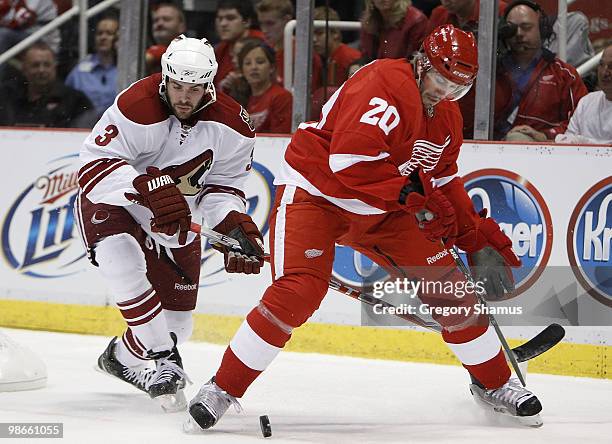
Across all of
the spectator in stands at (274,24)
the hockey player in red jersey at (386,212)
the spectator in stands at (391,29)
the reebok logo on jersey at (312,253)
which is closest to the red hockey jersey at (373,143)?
the hockey player in red jersey at (386,212)

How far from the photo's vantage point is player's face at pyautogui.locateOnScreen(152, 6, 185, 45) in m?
5.65

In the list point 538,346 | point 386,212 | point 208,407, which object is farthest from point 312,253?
point 538,346

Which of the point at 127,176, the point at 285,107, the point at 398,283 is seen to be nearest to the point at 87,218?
the point at 127,176

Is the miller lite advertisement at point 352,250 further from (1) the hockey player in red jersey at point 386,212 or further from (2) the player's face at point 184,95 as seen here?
(2) the player's face at point 184,95

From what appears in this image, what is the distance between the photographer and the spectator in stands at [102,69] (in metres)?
5.76

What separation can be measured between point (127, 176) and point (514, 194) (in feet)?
6.03

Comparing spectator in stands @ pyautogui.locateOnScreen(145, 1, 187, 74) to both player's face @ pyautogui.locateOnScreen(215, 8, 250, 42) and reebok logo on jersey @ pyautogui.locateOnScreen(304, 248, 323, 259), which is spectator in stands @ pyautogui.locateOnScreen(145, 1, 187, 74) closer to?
player's face @ pyautogui.locateOnScreen(215, 8, 250, 42)

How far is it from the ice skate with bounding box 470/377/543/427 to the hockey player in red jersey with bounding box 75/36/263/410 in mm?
851

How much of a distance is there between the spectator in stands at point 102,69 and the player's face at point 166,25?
0.21m

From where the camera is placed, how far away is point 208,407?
319 centimetres

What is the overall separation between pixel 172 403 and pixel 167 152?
81cm

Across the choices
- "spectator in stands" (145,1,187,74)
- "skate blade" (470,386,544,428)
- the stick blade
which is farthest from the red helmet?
"spectator in stands" (145,1,187,74)

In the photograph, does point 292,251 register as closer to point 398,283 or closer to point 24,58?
point 398,283

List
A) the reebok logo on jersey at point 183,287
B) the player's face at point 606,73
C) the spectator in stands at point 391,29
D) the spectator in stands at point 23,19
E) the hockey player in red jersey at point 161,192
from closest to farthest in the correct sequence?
1. the hockey player in red jersey at point 161,192
2. the reebok logo on jersey at point 183,287
3. the player's face at point 606,73
4. the spectator in stands at point 391,29
5. the spectator in stands at point 23,19
